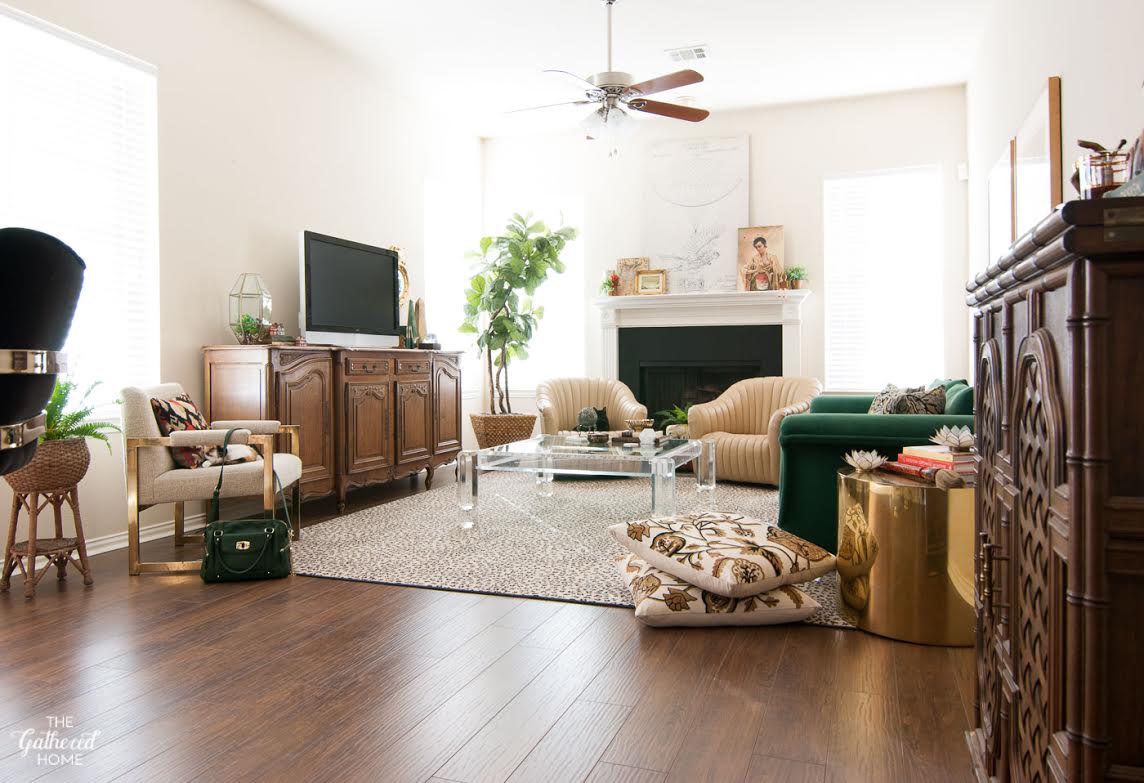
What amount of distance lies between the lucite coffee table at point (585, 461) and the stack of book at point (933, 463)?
1.27 meters

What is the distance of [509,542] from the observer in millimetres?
3877

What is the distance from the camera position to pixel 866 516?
258 cm

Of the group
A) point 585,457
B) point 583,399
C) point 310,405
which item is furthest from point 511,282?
point 585,457

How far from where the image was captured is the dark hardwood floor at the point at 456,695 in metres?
1.74

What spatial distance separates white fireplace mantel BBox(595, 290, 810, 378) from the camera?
675 centimetres

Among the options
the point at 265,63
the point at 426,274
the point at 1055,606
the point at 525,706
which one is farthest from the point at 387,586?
the point at 426,274

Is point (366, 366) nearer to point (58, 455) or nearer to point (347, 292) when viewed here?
point (347, 292)

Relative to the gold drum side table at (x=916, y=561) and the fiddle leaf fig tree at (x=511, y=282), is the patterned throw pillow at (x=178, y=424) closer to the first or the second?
the gold drum side table at (x=916, y=561)

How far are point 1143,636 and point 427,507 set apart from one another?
14.2ft

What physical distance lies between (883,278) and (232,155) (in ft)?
16.4

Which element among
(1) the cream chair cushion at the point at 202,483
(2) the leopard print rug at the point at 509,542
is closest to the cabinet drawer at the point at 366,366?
(2) the leopard print rug at the point at 509,542

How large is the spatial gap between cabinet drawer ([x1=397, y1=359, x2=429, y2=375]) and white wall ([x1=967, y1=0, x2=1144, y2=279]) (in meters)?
3.84

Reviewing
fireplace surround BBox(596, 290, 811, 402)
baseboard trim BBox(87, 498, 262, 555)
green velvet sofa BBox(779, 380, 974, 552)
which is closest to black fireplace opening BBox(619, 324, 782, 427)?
fireplace surround BBox(596, 290, 811, 402)

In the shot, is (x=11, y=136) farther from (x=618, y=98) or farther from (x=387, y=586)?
(x=618, y=98)
